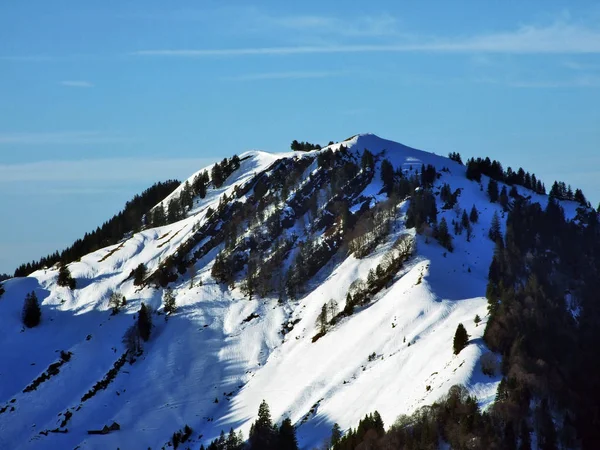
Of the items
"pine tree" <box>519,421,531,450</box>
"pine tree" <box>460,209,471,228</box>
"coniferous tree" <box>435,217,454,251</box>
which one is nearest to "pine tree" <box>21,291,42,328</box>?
"coniferous tree" <box>435,217,454,251</box>

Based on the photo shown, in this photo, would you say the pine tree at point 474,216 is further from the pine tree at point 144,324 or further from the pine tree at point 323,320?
the pine tree at point 144,324

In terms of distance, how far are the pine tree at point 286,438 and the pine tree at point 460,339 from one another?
2480cm

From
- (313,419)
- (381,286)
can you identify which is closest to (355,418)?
(313,419)

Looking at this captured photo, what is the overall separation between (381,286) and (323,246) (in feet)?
102

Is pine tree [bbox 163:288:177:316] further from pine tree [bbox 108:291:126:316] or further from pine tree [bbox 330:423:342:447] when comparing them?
pine tree [bbox 330:423:342:447]

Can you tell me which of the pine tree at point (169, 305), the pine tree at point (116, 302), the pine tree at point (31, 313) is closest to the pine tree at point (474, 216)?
the pine tree at point (169, 305)

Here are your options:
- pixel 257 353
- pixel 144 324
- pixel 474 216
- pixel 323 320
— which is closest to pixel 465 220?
pixel 474 216

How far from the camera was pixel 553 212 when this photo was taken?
196375 mm

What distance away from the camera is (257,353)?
169250 mm

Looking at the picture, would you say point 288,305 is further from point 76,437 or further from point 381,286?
point 76,437

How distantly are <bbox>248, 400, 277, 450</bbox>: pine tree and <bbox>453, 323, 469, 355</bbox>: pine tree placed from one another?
89.9 feet

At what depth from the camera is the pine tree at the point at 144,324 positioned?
178375mm

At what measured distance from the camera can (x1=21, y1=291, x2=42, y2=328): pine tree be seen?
7490 inches

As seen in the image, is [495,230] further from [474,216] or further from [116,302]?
[116,302]
